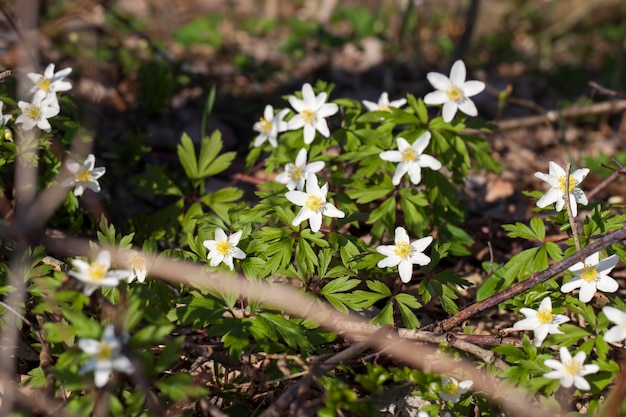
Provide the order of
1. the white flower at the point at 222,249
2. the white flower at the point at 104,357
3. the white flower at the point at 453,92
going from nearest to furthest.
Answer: the white flower at the point at 104,357 < the white flower at the point at 222,249 < the white flower at the point at 453,92

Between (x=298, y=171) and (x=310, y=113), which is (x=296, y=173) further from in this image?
(x=310, y=113)

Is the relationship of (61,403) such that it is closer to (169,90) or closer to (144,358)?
(144,358)

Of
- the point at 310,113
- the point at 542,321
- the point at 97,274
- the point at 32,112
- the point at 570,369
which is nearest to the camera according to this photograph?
the point at 97,274

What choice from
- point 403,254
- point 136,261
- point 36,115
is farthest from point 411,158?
point 36,115

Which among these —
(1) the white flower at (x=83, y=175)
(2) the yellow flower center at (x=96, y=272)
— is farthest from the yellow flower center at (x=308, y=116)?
(2) the yellow flower center at (x=96, y=272)

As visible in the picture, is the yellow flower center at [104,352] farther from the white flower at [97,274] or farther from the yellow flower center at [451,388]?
the yellow flower center at [451,388]

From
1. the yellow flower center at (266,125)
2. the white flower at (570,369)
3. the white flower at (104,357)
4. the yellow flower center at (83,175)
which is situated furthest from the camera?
the yellow flower center at (266,125)

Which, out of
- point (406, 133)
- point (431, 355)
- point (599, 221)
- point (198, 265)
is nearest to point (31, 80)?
point (198, 265)

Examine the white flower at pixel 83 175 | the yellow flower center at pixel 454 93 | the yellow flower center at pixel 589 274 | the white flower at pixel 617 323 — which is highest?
the yellow flower center at pixel 454 93
